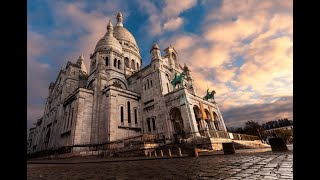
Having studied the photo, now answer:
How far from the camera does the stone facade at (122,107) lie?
24453mm

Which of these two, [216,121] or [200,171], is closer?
[200,171]

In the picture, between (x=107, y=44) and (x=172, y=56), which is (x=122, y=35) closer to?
(x=107, y=44)

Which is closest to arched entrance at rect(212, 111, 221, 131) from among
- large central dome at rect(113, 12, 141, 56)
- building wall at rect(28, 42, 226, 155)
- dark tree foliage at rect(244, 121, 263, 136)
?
building wall at rect(28, 42, 226, 155)

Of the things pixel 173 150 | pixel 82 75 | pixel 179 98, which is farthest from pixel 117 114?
pixel 82 75

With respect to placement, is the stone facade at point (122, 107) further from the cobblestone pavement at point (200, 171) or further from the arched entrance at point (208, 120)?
Answer: the cobblestone pavement at point (200, 171)

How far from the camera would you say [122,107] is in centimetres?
2797

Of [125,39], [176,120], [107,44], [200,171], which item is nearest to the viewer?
[200,171]

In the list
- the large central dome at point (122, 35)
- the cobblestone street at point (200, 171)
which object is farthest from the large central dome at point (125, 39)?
the cobblestone street at point (200, 171)

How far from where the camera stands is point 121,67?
37.1 m

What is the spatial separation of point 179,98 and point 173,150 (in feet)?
30.1

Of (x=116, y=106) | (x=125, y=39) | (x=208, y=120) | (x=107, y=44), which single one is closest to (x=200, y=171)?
(x=116, y=106)

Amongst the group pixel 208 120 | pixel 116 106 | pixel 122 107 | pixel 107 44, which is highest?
pixel 107 44

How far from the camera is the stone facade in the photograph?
24453mm
